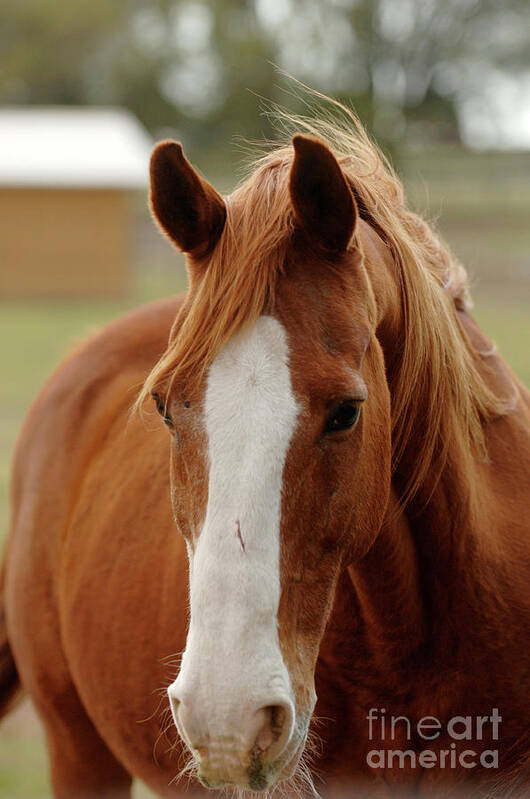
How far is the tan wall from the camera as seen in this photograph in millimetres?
22156

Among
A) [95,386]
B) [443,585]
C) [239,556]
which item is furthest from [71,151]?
[239,556]

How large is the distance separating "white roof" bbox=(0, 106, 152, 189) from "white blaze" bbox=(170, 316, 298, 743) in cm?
2081

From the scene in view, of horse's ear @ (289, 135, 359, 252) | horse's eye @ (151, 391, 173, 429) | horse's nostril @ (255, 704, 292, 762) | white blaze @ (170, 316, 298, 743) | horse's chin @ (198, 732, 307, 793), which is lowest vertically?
horse's chin @ (198, 732, 307, 793)

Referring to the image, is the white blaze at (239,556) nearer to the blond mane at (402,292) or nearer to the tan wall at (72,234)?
the blond mane at (402,292)

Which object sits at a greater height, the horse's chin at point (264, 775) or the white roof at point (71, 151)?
the white roof at point (71, 151)

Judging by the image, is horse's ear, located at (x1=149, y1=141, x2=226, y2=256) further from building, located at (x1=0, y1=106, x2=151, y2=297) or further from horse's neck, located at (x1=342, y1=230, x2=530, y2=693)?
building, located at (x1=0, y1=106, x2=151, y2=297)

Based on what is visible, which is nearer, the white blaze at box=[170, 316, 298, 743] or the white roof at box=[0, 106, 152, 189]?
the white blaze at box=[170, 316, 298, 743]

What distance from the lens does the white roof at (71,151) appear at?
72.6ft

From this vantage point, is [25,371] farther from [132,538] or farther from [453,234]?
[453,234]

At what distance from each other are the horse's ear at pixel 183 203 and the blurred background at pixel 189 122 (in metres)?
5.34

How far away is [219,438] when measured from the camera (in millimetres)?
1701

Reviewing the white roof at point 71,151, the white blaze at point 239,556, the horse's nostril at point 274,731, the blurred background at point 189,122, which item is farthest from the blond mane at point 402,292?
the white roof at point 71,151

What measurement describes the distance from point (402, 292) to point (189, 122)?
1376 inches

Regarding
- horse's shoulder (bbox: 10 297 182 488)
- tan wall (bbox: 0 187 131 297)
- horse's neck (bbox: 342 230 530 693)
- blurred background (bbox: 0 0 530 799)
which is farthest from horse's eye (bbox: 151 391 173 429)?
tan wall (bbox: 0 187 131 297)
